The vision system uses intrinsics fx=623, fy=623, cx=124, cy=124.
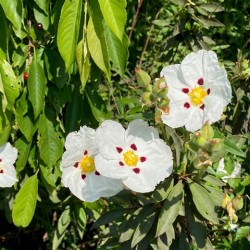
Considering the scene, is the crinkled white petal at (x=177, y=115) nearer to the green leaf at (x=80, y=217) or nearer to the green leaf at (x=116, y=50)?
the green leaf at (x=116, y=50)

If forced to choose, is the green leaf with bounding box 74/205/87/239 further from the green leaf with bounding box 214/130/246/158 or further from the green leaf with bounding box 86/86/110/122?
the green leaf with bounding box 214/130/246/158

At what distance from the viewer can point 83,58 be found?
2293 millimetres

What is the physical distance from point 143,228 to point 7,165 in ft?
2.59

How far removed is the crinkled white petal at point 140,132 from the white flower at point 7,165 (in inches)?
30.9

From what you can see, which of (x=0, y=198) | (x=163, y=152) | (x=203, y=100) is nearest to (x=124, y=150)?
(x=163, y=152)

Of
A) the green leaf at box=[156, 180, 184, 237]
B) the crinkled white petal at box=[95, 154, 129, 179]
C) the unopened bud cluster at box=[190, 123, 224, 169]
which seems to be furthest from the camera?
the green leaf at box=[156, 180, 184, 237]

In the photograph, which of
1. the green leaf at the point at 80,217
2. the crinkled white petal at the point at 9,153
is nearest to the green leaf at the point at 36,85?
the crinkled white petal at the point at 9,153

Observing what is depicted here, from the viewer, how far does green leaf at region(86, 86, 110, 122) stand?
267 cm

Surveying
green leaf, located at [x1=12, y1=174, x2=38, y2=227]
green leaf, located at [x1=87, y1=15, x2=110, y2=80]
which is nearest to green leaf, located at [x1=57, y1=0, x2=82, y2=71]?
green leaf, located at [x1=87, y1=15, x2=110, y2=80]

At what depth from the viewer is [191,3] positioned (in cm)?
281

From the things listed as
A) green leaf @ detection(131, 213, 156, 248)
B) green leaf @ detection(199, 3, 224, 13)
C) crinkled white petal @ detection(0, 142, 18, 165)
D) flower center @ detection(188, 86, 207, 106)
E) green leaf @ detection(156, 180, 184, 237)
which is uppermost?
flower center @ detection(188, 86, 207, 106)

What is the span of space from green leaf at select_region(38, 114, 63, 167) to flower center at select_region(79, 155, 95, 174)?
1.72ft

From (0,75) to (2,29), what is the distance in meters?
0.17

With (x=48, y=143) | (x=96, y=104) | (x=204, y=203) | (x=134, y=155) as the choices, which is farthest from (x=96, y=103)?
(x=204, y=203)
